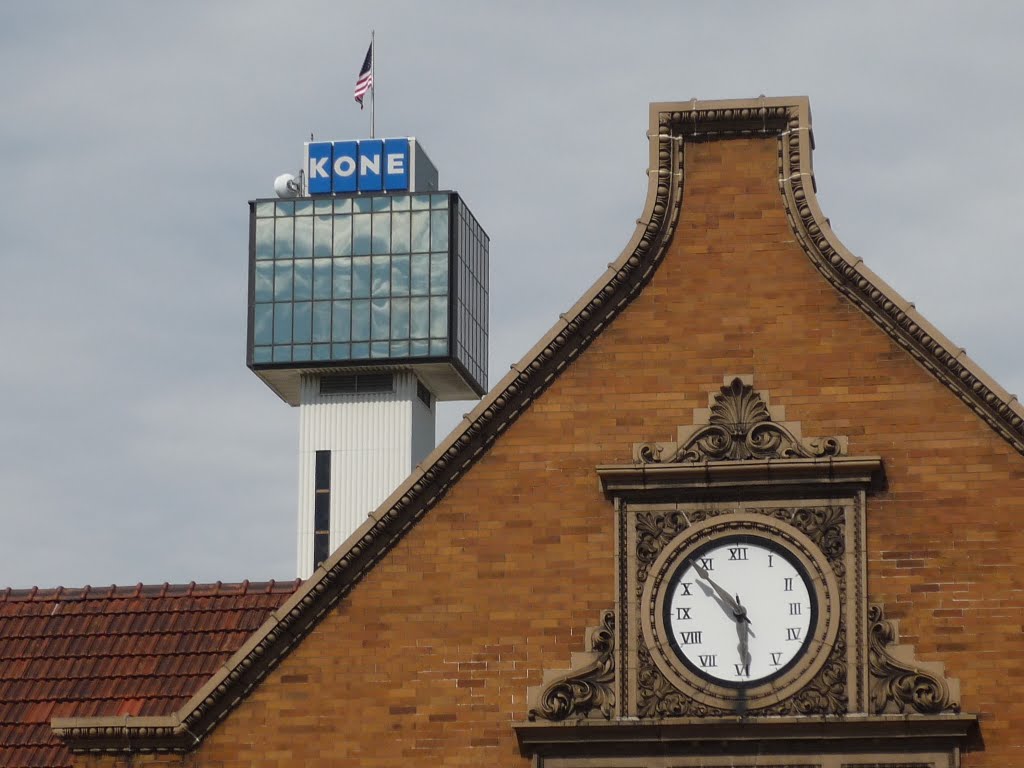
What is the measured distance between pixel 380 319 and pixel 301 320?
4.18 meters

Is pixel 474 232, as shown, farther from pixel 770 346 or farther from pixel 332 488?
pixel 770 346

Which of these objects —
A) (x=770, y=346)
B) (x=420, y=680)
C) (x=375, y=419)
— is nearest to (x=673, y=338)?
(x=770, y=346)

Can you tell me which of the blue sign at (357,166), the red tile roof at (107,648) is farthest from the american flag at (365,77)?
the red tile roof at (107,648)

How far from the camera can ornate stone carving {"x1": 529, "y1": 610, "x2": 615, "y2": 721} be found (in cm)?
2289

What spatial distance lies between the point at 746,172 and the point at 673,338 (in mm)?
2032

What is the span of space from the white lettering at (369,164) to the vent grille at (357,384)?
1188 centimetres

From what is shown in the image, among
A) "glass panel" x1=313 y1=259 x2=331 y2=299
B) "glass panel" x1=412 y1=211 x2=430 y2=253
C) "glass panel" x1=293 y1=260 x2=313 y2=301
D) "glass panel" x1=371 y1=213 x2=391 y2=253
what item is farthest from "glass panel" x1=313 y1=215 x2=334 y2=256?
"glass panel" x1=412 y1=211 x2=430 y2=253

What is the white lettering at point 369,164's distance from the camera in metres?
122

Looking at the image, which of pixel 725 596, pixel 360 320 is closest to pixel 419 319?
pixel 360 320

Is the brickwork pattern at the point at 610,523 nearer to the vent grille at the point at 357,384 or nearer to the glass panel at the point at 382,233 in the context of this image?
the vent grille at the point at 357,384

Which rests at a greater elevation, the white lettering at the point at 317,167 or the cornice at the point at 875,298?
the white lettering at the point at 317,167

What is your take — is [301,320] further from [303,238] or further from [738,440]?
[738,440]

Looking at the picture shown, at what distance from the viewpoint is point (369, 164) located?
123 meters

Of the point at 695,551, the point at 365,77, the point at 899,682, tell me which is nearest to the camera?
the point at 899,682
